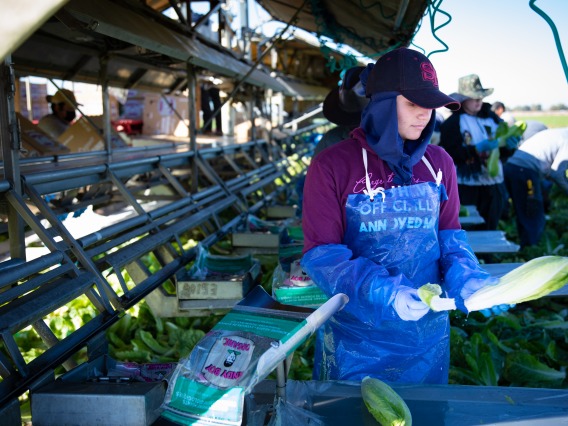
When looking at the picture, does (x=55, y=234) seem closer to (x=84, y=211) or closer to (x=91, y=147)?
(x=84, y=211)

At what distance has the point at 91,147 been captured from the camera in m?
7.28

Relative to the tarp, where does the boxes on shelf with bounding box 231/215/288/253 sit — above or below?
below

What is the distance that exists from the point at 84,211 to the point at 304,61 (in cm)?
1636

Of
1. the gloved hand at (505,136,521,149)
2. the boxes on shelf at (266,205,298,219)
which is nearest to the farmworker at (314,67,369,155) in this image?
the gloved hand at (505,136,521,149)

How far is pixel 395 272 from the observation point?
2164 millimetres

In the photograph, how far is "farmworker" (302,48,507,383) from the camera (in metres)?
2.04

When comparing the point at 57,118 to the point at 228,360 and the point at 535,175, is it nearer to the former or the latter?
the point at 535,175

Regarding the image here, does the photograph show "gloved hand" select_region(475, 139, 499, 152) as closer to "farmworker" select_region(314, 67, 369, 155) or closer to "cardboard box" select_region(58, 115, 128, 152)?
"farmworker" select_region(314, 67, 369, 155)

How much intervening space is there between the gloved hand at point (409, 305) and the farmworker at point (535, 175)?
20.0 feet

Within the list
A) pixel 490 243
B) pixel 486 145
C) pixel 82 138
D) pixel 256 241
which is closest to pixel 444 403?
pixel 490 243

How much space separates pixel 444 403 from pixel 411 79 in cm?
118

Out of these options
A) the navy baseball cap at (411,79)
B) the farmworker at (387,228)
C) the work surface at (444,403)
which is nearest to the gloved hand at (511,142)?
the farmworker at (387,228)

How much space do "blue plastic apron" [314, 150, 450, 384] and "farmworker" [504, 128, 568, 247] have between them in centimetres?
556

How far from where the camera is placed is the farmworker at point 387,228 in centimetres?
204
